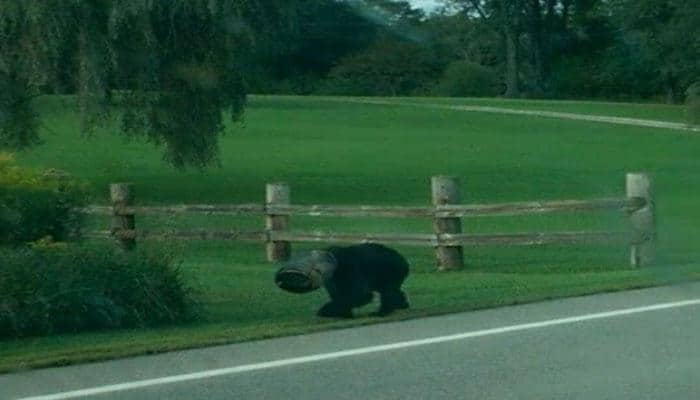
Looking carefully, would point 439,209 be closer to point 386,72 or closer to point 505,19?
point 505,19

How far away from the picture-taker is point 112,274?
13.5m

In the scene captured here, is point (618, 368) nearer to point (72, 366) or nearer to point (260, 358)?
point (260, 358)

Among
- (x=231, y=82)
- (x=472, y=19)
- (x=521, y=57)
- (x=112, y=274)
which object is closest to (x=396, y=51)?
(x=472, y=19)

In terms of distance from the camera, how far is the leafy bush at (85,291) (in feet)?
41.8


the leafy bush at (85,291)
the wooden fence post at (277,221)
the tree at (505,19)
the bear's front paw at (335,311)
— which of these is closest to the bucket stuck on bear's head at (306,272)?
the bear's front paw at (335,311)

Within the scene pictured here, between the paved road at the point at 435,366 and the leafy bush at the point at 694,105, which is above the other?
the paved road at the point at 435,366

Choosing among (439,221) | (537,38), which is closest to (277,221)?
(439,221)

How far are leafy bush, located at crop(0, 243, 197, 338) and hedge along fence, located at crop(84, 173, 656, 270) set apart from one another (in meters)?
4.17

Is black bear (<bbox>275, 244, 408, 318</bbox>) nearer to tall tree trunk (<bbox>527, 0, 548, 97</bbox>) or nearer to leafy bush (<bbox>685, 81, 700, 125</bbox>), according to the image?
leafy bush (<bbox>685, 81, 700, 125</bbox>)

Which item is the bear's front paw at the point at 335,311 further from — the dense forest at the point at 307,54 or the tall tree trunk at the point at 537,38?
the tall tree trunk at the point at 537,38

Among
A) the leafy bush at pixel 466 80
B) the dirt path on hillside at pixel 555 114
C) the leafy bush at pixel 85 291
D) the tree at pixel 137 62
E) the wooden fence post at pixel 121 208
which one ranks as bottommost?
the dirt path on hillside at pixel 555 114

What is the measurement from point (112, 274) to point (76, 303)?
0.57 meters

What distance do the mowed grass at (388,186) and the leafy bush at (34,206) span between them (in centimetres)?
149

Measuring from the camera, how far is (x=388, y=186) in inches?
1382
